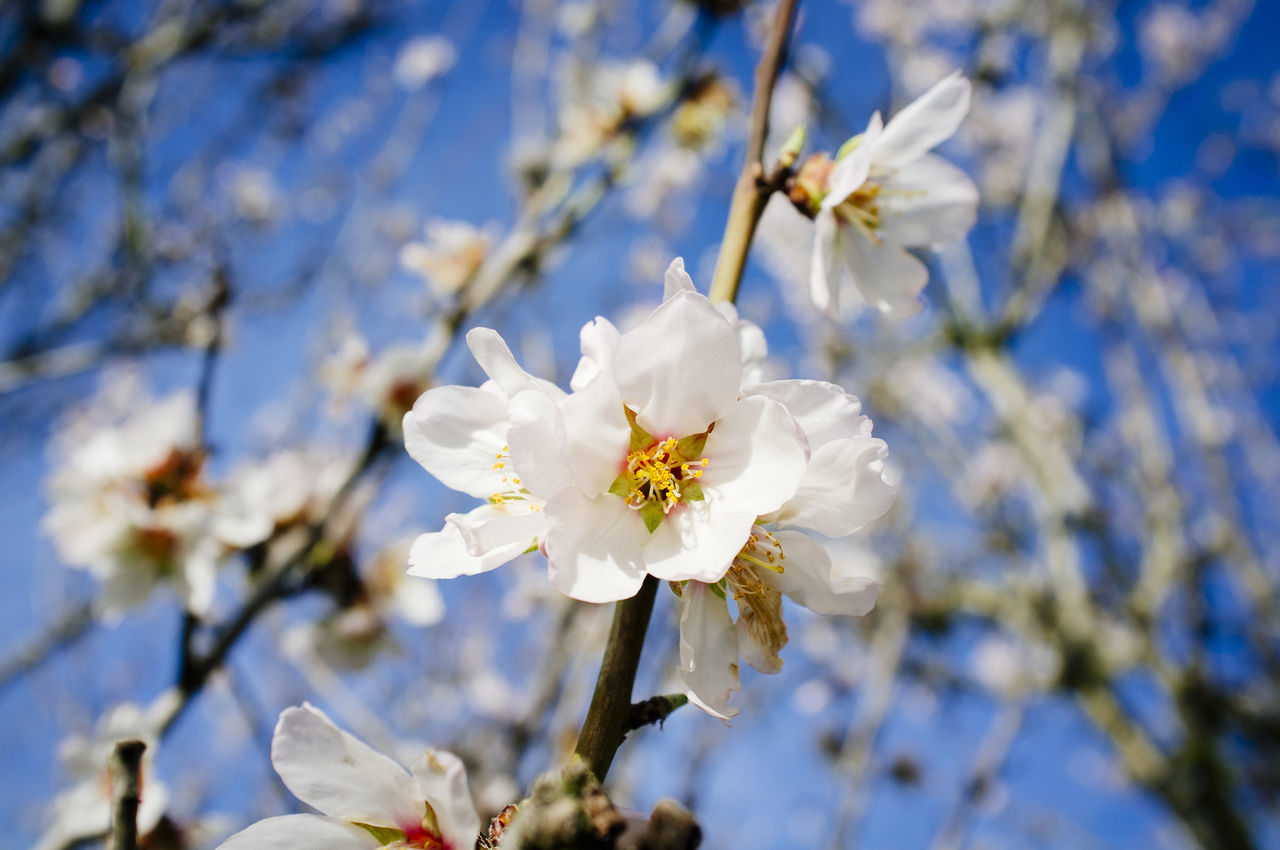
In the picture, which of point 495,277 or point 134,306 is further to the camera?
point 134,306

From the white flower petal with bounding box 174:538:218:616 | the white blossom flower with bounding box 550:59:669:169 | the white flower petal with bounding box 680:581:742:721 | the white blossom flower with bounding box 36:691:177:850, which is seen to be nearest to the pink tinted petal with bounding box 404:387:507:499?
the white flower petal with bounding box 680:581:742:721

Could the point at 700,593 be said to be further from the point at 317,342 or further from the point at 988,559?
the point at 988,559

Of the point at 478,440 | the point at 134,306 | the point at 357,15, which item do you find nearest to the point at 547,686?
the point at 478,440

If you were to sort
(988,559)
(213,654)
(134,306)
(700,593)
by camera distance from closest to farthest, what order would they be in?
(700,593) < (213,654) < (134,306) < (988,559)

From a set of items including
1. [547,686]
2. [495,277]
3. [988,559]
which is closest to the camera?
[495,277]

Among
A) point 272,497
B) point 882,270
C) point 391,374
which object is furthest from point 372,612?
point 882,270

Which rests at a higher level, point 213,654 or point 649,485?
point 649,485
